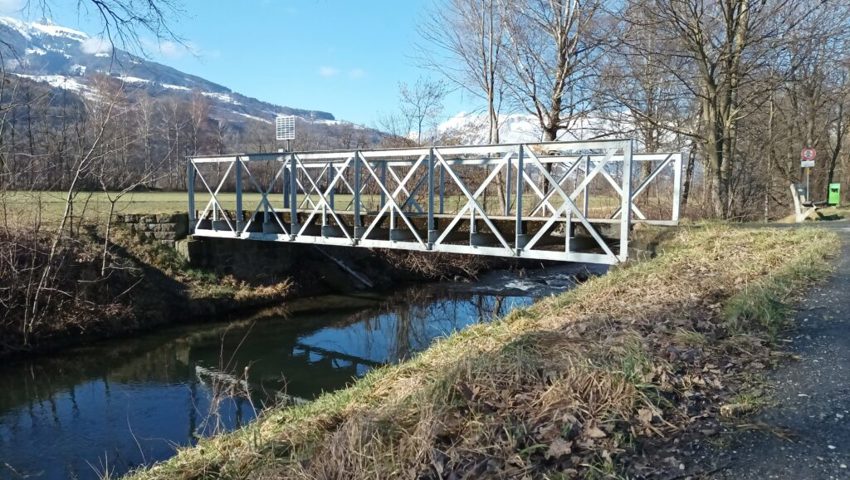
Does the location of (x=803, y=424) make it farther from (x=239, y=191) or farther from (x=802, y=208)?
(x=802, y=208)

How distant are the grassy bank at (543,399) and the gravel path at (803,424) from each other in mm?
208

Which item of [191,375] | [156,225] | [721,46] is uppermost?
[721,46]

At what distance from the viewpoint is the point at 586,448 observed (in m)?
2.73

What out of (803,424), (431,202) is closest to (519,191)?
(431,202)

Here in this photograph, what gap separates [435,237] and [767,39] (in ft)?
33.5

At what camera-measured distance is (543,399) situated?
3.21 meters

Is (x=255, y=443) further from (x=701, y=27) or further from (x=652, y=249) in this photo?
(x=701, y=27)

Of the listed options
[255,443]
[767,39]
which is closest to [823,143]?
[767,39]

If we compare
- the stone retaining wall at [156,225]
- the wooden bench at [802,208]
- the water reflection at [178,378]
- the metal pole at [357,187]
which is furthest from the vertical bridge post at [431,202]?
the wooden bench at [802,208]

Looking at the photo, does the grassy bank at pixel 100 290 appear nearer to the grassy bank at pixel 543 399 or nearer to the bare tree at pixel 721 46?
the grassy bank at pixel 543 399

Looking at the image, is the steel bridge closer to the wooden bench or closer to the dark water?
the dark water

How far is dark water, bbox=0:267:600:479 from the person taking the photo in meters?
6.75

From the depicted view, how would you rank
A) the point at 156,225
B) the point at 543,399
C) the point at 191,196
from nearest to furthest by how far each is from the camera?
1. the point at 543,399
2. the point at 156,225
3. the point at 191,196

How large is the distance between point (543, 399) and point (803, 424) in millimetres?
1280
